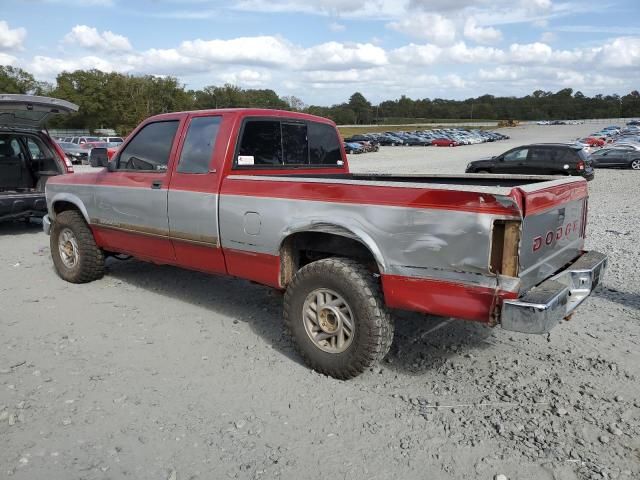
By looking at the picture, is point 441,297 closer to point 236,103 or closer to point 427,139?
point 427,139

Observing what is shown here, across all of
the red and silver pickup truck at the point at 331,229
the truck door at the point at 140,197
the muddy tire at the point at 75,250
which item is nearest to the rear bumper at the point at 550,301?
the red and silver pickup truck at the point at 331,229

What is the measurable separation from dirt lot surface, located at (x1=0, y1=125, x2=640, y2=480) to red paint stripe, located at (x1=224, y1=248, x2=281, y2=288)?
0.59 metres

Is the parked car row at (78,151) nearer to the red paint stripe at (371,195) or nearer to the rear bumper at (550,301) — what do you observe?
the red paint stripe at (371,195)

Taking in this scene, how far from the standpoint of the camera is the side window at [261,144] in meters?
4.70

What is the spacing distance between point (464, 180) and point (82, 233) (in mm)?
4136

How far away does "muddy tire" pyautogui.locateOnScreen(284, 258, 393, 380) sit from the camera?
3.60 meters

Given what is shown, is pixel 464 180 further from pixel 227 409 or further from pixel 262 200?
pixel 227 409

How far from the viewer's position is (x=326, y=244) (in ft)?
13.2

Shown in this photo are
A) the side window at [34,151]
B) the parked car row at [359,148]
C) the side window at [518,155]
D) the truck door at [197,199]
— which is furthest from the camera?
the parked car row at [359,148]

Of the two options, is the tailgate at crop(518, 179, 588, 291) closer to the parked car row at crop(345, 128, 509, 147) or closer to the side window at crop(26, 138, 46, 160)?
the side window at crop(26, 138, 46, 160)

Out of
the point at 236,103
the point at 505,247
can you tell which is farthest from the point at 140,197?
the point at 236,103

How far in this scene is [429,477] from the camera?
278 cm

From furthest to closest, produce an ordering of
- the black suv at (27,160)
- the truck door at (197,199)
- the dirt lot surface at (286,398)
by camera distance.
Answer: the black suv at (27,160), the truck door at (197,199), the dirt lot surface at (286,398)

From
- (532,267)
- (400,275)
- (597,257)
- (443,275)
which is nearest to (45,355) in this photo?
(400,275)
